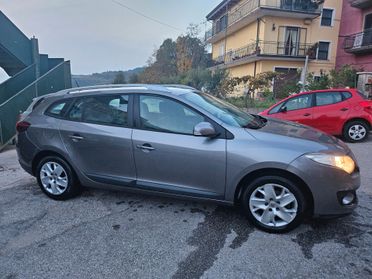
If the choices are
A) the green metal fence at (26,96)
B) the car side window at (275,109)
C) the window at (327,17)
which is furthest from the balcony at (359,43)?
the green metal fence at (26,96)

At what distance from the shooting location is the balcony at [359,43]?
19812 millimetres

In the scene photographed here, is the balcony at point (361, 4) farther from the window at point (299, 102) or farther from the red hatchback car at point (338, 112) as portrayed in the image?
the window at point (299, 102)

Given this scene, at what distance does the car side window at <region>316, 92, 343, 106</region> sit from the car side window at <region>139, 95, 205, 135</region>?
5.61 metres

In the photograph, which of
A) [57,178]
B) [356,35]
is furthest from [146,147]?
[356,35]

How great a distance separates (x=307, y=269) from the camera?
241 cm

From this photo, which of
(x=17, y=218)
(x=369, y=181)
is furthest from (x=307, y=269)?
(x=17, y=218)

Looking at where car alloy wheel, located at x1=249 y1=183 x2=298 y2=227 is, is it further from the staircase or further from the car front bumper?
the staircase

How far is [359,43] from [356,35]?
2.98ft

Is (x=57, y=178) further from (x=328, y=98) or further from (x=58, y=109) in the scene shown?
(x=328, y=98)

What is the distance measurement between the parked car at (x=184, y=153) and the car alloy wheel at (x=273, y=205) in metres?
0.01

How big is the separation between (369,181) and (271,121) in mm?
2090

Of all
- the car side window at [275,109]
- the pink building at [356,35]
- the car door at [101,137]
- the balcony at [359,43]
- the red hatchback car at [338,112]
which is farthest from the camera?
the pink building at [356,35]

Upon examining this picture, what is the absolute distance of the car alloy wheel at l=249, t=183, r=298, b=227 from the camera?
287 centimetres

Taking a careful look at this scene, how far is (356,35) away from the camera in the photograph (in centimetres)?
2133
